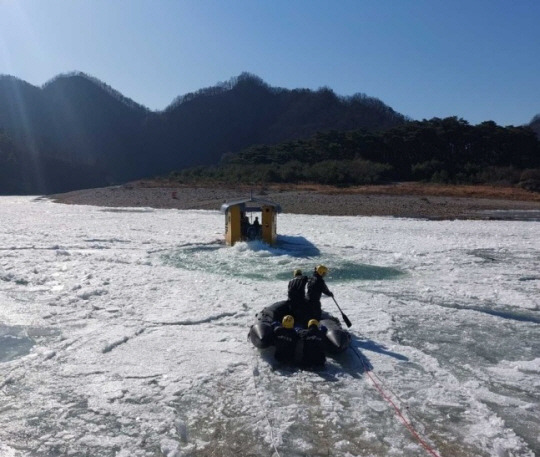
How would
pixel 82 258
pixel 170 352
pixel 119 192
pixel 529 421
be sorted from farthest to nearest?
pixel 119 192, pixel 82 258, pixel 170 352, pixel 529 421

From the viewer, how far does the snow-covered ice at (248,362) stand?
448cm

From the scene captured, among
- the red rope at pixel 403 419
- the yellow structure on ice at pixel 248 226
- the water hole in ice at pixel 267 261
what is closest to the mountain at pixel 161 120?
the yellow structure on ice at pixel 248 226

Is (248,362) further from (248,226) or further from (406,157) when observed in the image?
(406,157)

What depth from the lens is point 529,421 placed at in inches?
190

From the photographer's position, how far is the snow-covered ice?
448 cm

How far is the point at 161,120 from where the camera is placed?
116 meters

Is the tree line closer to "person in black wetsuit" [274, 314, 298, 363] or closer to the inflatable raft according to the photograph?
the inflatable raft

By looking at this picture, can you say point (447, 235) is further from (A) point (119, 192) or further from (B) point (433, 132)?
(B) point (433, 132)

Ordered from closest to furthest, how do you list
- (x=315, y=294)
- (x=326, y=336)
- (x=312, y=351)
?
(x=312, y=351) < (x=326, y=336) < (x=315, y=294)

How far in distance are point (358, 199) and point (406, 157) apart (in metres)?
19.7

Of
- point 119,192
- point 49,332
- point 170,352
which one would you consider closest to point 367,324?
point 170,352

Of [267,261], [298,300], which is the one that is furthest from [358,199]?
[298,300]

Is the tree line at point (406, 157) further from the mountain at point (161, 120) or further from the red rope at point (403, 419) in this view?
the mountain at point (161, 120)

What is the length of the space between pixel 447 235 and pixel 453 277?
724 centimetres
